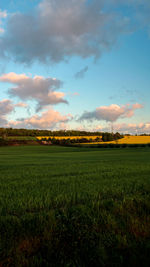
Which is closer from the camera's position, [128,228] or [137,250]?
[137,250]

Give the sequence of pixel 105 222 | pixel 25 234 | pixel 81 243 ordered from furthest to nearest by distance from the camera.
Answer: pixel 105 222
pixel 25 234
pixel 81 243

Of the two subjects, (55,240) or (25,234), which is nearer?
(55,240)

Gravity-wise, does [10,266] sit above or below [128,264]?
below

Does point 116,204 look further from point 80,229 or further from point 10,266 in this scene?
point 10,266

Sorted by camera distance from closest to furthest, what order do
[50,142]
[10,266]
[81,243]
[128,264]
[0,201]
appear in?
[128,264] < [10,266] < [81,243] < [0,201] < [50,142]

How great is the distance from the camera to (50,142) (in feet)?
325

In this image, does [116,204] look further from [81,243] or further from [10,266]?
[10,266]

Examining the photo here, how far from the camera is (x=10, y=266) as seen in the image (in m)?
2.61

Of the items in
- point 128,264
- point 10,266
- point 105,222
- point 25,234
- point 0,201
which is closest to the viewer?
point 128,264

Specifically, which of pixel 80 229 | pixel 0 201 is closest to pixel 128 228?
pixel 80 229

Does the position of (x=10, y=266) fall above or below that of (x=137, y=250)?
below

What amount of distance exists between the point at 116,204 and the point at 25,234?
8.69 ft

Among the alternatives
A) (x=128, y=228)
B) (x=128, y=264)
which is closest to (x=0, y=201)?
(x=128, y=228)

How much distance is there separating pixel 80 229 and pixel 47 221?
2.66ft
